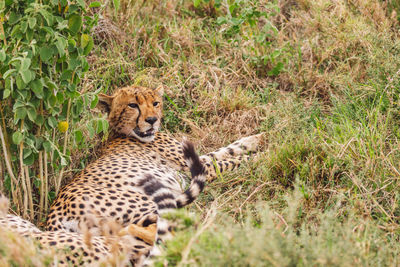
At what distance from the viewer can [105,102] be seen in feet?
11.7

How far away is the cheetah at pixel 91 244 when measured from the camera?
216cm

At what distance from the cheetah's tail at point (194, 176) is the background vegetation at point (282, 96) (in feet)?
0.48

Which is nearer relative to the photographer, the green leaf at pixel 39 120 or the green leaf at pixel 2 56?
the green leaf at pixel 2 56

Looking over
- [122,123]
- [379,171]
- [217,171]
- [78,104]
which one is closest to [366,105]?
[379,171]

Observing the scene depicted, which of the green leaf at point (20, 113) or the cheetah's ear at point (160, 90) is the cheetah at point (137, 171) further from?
the green leaf at point (20, 113)

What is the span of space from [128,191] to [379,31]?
2516 millimetres

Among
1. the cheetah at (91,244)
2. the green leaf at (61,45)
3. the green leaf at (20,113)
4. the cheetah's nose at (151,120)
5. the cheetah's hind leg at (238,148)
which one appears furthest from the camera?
the cheetah's hind leg at (238,148)

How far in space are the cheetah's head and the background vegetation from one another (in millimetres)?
206

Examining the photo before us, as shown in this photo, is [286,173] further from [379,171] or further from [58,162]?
[58,162]

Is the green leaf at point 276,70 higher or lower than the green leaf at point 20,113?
lower

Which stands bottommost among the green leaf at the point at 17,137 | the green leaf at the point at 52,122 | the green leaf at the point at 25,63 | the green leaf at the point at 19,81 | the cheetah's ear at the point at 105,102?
the cheetah's ear at the point at 105,102

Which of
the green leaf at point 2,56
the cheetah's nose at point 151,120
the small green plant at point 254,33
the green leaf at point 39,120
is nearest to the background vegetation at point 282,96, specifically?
the small green plant at point 254,33

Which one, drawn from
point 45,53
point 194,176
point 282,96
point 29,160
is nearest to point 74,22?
point 45,53

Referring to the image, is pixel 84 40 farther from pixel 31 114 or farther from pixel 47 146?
pixel 47 146
